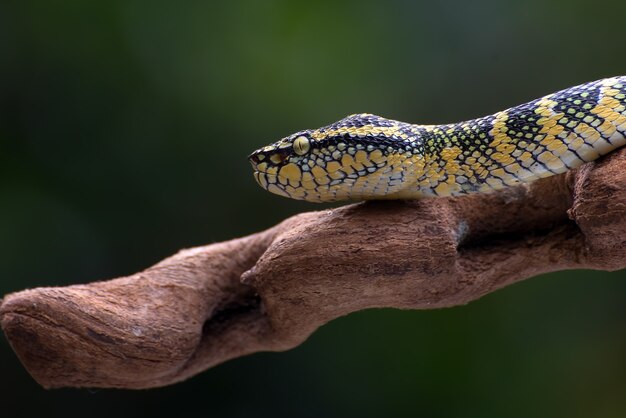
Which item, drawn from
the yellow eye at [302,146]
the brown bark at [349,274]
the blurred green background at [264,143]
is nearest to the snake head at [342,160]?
the yellow eye at [302,146]

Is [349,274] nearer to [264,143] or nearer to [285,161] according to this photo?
[285,161]

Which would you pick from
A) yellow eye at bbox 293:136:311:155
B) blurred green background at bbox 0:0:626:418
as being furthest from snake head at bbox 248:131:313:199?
blurred green background at bbox 0:0:626:418

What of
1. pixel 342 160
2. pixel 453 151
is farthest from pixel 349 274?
pixel 453 151

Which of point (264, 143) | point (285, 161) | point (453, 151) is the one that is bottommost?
point (453, 151)

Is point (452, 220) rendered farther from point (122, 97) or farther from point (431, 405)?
point (122, 97)

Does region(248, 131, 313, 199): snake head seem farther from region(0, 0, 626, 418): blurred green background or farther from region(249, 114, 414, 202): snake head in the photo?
region(0, 0, 626, 418): blurred green background

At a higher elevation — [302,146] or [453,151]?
[302,146]

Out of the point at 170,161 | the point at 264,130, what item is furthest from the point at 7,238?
the point at 264,130
